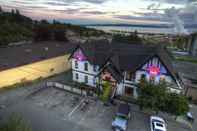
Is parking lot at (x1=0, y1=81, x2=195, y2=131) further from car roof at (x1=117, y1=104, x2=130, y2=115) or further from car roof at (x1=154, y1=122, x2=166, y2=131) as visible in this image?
car roof at (x1=154, y1=122, x2=166, y2=131)

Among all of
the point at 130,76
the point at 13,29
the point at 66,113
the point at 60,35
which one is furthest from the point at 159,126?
the point at 13,29

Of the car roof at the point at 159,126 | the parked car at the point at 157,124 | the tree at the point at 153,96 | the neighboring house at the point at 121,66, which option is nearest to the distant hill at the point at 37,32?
the neighboring house at the point at 121,66

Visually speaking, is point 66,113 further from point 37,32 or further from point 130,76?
point 37,32

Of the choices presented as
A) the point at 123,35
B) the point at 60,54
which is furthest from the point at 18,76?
the point at 123,35

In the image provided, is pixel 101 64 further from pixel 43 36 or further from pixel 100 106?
pixel 43 36

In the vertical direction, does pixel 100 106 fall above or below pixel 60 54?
below

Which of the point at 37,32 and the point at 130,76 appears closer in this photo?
the point at 130,76
